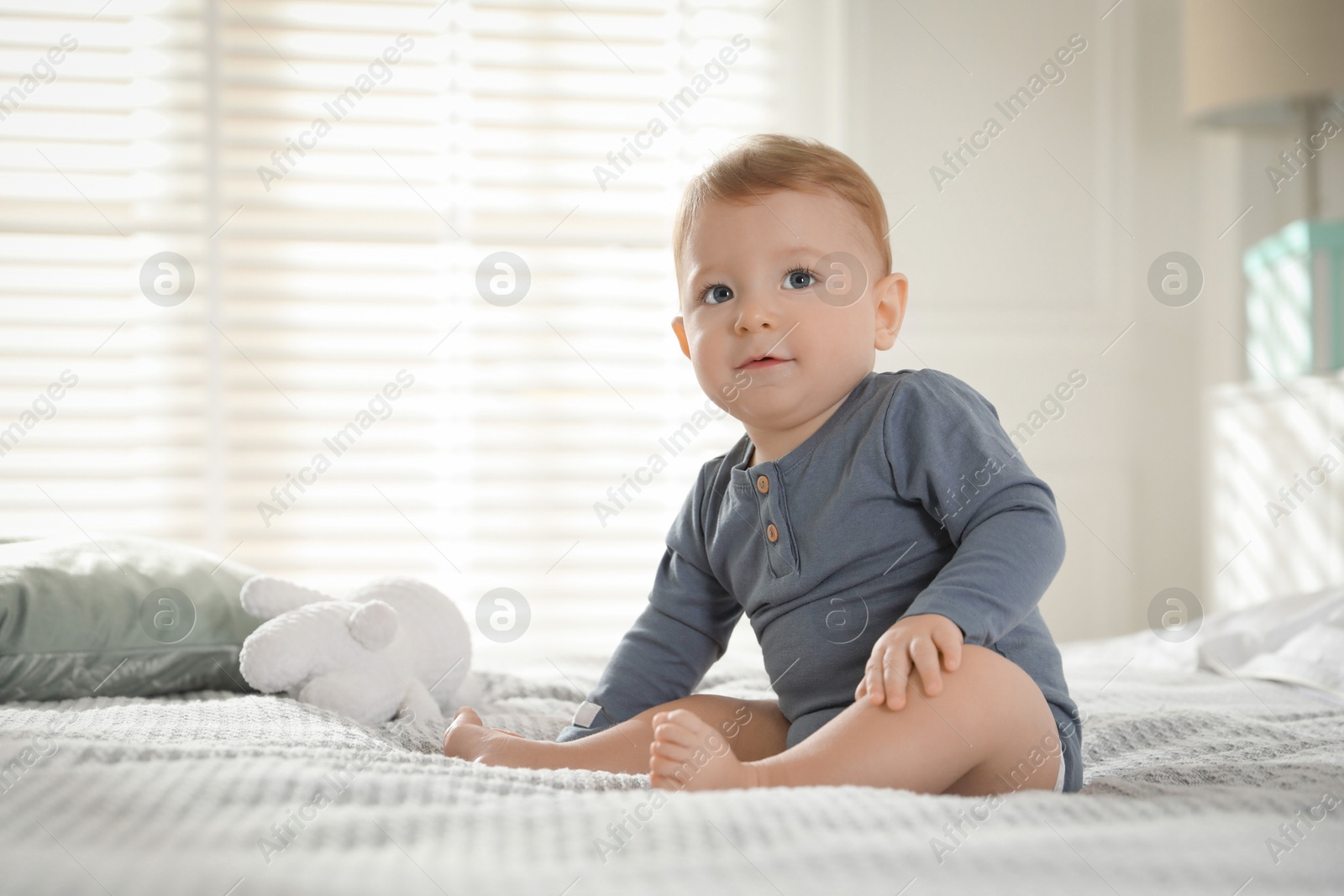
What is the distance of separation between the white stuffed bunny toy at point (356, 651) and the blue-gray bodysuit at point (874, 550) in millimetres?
185

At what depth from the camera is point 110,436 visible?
2330mm

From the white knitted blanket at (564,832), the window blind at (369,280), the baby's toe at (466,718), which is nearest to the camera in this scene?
the white knitted blanket at (564,832)

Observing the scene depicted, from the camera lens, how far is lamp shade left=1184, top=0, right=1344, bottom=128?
2.19 metres

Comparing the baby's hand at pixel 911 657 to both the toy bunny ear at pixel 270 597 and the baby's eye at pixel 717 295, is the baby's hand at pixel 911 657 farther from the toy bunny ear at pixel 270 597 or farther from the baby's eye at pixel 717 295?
the toy bunny ear at pixel 270 597

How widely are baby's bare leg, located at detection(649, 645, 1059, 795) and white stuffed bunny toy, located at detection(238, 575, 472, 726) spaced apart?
16.7 inches

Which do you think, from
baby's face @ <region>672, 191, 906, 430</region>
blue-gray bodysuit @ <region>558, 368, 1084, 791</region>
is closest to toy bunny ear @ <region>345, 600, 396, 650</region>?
blue-gray bodysuit @ <region>558, 368, 1084, 791</region>

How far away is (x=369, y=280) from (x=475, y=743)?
177cm

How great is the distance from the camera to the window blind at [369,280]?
2.32m

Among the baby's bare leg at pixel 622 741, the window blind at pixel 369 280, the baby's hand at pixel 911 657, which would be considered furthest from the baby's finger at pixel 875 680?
the window blind at pixel 369 280

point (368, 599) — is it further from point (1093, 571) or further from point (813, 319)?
Answer: point (1093, 571)

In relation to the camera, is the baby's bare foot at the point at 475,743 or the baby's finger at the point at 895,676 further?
the baby's bare foot at the point at 475,743

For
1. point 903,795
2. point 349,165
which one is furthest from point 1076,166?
point 903,795

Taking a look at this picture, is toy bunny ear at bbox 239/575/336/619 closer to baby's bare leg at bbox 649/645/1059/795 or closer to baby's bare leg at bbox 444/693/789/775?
baby's bare leg at bbox 444/693/789/775

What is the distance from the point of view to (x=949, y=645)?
0.68 m
